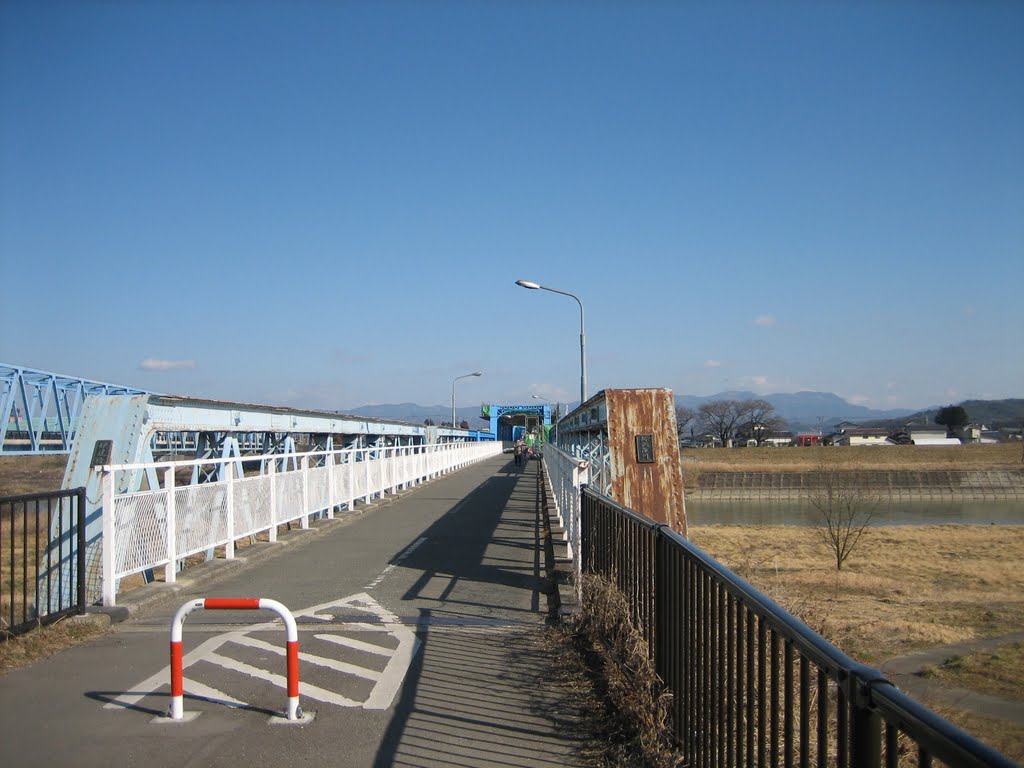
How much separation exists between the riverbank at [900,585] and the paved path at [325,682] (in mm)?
2576

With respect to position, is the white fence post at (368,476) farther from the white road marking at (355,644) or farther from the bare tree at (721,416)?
the bare tree at (721,416)

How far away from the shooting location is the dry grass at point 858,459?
6469 cm

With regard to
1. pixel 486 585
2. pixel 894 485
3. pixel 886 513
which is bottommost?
pixel 886 513

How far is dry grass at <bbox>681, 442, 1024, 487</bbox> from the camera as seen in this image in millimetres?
64688

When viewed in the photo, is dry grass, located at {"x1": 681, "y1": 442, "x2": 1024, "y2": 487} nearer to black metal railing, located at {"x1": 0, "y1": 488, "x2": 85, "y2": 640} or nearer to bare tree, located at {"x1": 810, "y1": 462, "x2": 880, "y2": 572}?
bare tree, located at {"x1": 810, "y1": 462, "x2": 880, "y2": 572}

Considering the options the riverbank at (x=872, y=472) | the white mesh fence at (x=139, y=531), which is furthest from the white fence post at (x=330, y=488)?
the riverbank at (x=872, y=472)

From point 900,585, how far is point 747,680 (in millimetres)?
17858

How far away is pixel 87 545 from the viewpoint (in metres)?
8.53

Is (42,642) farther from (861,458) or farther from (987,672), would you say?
(861,458)

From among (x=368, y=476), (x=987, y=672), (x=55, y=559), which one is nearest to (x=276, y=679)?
(x=55, y=559)

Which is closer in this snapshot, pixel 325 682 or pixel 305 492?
pixel 325 682

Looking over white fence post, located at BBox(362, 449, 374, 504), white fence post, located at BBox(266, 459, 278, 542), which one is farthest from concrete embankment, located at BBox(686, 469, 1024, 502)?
white fence post, located at BBox(266, 459, 278, 542)

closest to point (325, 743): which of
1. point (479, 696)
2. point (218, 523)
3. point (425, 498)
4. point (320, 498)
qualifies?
point (479, 696)

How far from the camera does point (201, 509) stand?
33.5 ft
